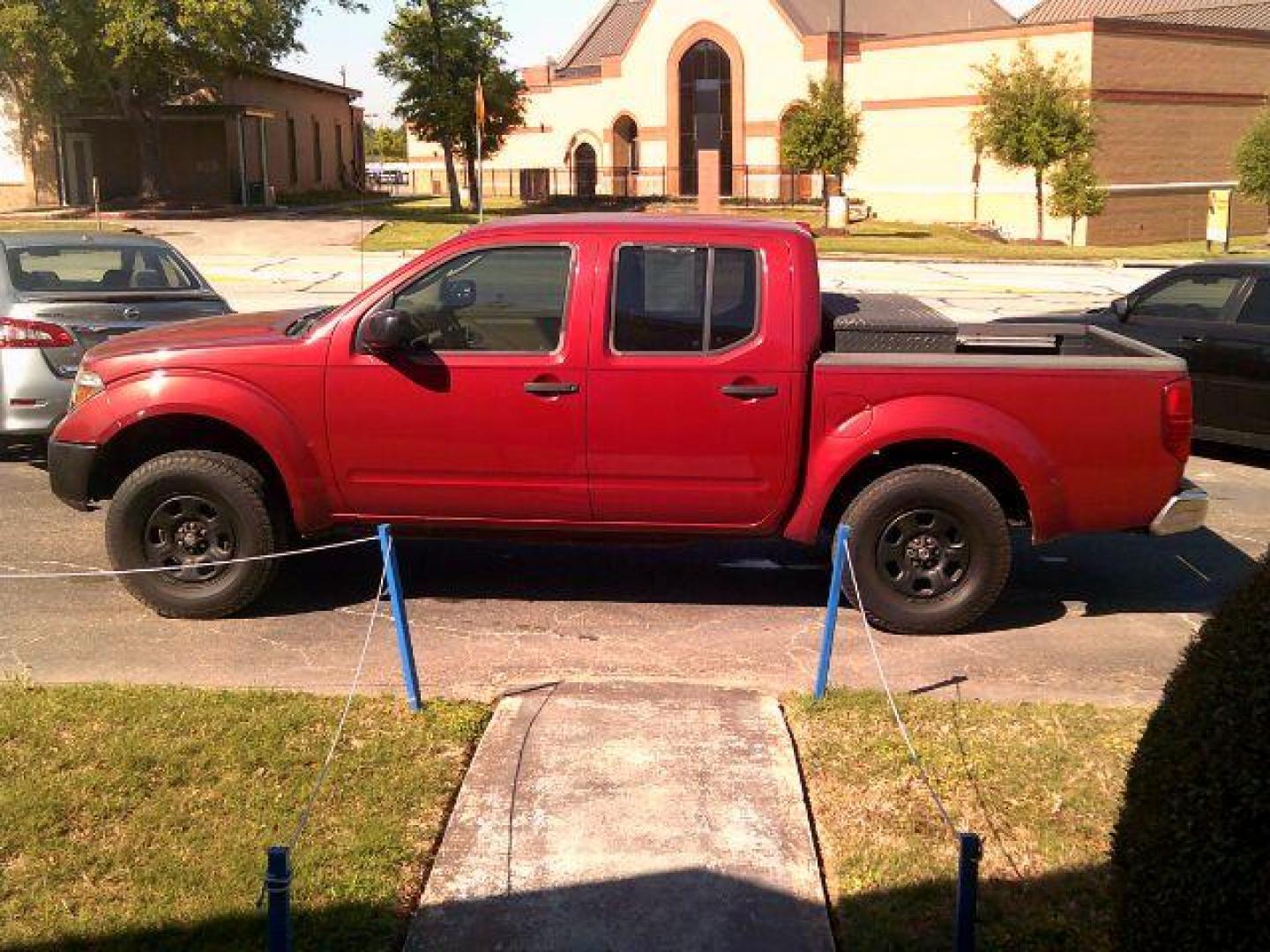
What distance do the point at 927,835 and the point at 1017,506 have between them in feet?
8.82

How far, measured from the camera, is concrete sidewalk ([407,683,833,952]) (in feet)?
13.1

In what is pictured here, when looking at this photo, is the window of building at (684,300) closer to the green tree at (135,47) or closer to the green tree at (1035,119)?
the green tree at (135,47)

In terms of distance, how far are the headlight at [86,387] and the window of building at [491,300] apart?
158cm

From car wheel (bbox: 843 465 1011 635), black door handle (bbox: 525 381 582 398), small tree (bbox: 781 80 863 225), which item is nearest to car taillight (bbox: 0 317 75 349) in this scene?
black door handle (bbox: 525 381 582 398)

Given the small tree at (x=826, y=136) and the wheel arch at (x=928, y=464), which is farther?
the small tree at (x=826, y=136)

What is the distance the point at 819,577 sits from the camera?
780 cm

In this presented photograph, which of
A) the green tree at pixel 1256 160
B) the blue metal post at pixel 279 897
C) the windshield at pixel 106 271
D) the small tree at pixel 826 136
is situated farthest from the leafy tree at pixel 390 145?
the blue metal post at pixel 279 897

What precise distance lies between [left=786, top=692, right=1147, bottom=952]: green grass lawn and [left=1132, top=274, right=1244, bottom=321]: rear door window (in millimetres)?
6237

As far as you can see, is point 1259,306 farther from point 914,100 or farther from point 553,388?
point 914,100

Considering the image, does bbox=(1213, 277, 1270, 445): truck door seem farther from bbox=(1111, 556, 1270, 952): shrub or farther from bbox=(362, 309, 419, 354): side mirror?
bbox=(1111, 556, 1270, 952): shrub

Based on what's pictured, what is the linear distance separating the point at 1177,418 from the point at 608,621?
9.58 ft

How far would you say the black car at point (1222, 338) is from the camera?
10.4m

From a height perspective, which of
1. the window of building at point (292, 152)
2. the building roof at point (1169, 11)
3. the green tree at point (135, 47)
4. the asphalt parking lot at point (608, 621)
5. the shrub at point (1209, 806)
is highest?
the building roof at point (1169, 11)

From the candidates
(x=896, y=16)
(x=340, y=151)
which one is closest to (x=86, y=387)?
(x=896, y=16)
